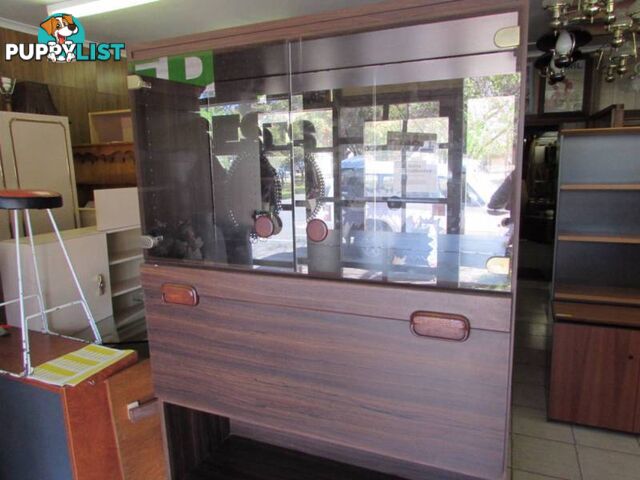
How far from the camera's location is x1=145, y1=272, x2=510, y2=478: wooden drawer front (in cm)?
83

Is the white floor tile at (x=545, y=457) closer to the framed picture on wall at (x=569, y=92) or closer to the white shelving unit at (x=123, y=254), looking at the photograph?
the white shelving unit at (x=123, y=254)

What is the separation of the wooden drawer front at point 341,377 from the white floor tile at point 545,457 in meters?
1.50

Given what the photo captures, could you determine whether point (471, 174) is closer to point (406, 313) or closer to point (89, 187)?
point (406, 313)

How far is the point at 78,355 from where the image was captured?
1.66 metres

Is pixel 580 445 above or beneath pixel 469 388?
beneath

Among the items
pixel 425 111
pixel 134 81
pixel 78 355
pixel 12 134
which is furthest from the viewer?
pixel 12 134

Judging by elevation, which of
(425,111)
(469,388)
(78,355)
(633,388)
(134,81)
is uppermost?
(134,81)

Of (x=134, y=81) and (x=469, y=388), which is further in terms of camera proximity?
(x=134, y=81)

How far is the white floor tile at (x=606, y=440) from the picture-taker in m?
2.18

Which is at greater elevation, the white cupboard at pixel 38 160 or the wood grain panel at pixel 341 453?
the white cupboard at pixel 38 160

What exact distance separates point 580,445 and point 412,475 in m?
1.46

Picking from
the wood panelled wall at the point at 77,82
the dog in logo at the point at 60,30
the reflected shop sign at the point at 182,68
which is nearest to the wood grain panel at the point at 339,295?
the reflected shop sign at the point at 182,68

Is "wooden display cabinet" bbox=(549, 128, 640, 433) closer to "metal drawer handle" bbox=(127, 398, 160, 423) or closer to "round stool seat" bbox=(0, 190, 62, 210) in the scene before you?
"metal drawer handle" bbox=(127, 398, 160, 423)

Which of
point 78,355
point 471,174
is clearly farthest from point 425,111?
point 78,355
